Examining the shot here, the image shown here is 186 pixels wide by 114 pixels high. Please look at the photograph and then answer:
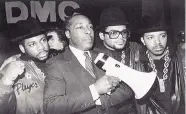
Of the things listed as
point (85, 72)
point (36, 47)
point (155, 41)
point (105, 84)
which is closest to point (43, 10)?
point (36, 47)

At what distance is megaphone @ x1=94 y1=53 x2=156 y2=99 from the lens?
3199mm

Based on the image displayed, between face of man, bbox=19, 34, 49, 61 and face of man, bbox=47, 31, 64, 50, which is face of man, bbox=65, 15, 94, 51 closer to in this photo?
face of man, bbox=47, 31, 64, 50

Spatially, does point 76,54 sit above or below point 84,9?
below

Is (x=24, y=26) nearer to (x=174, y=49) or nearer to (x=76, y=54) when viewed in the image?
(x=76, y=54)

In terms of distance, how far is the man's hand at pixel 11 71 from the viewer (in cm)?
300

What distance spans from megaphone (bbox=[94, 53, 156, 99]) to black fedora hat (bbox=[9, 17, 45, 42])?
71 cm

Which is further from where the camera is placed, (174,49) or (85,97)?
(174,49)

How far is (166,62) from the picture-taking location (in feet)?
11.0

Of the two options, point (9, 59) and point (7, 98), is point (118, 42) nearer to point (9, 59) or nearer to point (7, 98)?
point (9, 59)

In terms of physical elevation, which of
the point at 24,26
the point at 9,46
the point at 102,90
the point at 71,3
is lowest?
the point at 102,90

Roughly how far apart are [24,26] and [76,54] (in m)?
0.62

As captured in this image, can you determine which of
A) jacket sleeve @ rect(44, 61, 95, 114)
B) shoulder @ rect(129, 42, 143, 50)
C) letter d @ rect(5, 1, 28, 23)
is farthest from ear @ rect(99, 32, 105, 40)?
letter d @ rect(5, 1, 28, 23)

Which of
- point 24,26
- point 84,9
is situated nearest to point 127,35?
point 84,9

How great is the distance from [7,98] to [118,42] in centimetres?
131
